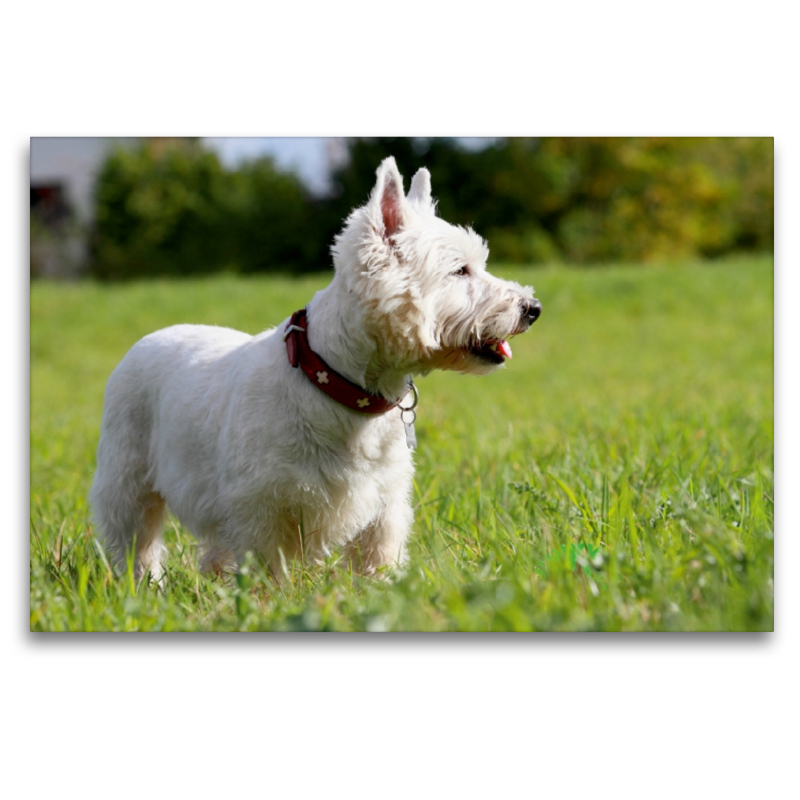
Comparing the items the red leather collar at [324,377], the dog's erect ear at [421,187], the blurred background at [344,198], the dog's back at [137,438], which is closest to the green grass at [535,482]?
the dog's back at [137,438]

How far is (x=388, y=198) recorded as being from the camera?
8.41ft

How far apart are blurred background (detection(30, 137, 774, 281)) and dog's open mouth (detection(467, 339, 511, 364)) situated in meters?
1.01

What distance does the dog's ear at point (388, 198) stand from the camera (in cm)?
247

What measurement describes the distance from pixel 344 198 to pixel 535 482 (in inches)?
60.6

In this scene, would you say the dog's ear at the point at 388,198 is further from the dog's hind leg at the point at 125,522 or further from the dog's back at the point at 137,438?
the dog's hind leg at the point at 125,522

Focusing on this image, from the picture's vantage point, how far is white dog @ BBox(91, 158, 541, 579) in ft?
8.45

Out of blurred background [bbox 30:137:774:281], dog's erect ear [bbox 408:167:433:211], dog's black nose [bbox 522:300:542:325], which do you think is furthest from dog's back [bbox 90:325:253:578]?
dog's black nose [bbox 522:300:542:325]

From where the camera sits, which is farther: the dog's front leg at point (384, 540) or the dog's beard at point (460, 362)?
the dog's front leg at point (384, 540)

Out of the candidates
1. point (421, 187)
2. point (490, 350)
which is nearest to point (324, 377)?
point (490, 350)

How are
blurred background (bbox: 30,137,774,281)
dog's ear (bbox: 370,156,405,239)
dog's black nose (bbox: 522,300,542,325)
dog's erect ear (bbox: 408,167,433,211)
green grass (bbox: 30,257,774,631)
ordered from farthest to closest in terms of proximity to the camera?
blurred background (bbox: 30,137,774,281)
dog's erect ear (bbox: 408,167,433,211)
green grass (bbox: 30,257,774,631)
dog's black nose (bbox: 522,300,542,325)
dog's ear (bbox: 370,156,405,239)

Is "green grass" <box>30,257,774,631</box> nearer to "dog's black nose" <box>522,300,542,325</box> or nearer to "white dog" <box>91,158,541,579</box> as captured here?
"white dog" <box>91,158,541,579</box>
